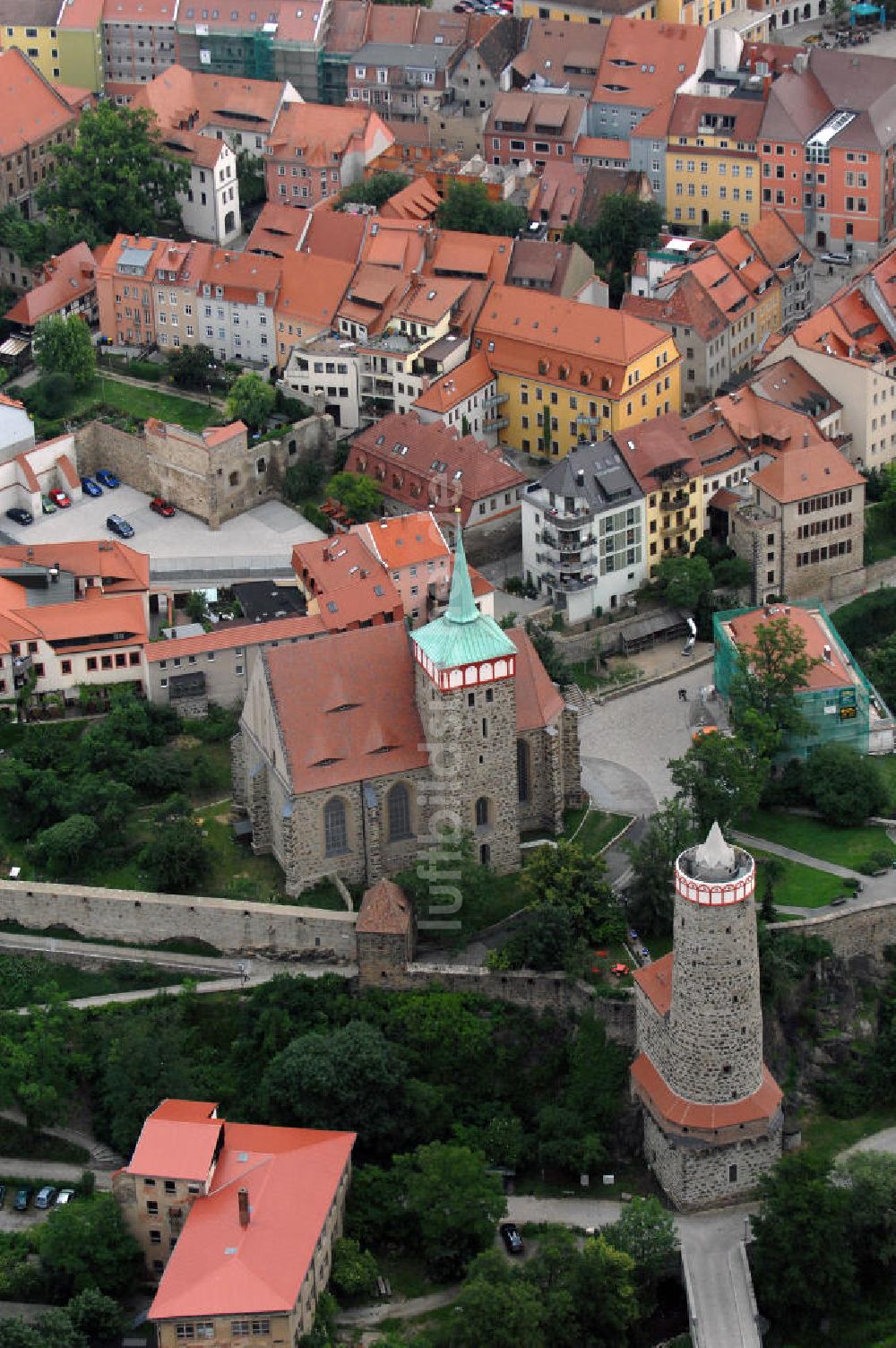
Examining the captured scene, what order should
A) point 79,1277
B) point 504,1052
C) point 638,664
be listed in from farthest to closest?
point 638,664 → point 504,1052 → point 79,1277

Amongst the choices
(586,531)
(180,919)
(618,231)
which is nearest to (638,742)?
(586,531)

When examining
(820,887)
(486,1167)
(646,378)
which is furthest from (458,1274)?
(646,378)

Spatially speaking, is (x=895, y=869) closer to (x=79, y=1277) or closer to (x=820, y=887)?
(x=820, y=887)

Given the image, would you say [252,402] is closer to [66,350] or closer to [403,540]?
[66,350]

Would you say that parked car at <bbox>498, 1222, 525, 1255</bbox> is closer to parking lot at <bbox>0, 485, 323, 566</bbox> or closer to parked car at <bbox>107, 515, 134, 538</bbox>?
parking lot at <bbox>0, 485, 323, 566</bbox>

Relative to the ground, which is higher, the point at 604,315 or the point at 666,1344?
the point at 604,315

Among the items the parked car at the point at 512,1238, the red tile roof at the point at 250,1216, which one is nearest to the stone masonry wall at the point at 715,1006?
the parked car at the point at 512,1238
